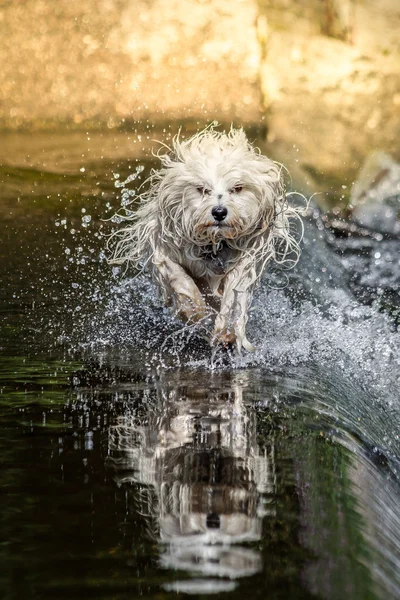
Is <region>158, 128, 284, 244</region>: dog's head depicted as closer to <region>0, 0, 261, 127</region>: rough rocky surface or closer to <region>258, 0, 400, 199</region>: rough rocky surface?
<region>258, 0, 400, 199</region>: rough rocky surface

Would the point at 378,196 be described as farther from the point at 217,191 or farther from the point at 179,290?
the point at 217,191

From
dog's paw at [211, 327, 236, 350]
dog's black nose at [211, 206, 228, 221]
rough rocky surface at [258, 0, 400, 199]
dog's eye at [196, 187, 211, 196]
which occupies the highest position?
rough rocky surface at [258, 0, 400, 199]

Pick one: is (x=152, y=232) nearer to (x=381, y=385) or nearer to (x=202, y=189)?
(x=202, y=189)

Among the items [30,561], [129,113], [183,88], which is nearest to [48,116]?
[129,113]

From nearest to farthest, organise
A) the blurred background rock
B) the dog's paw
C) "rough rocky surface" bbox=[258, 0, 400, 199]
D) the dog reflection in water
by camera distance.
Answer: the dog reflection in water, the dog's paw, "rough rocky surface" bbox=[258, 0, 400, 199], the blurred background rock

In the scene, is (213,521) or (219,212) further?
(219,212)

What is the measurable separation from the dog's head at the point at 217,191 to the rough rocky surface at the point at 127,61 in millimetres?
→ 6164

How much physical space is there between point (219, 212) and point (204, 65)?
7.14 meters

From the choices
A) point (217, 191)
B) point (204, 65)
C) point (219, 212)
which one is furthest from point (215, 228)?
point (204, 65)

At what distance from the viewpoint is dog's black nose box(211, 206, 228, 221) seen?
5.62 meters

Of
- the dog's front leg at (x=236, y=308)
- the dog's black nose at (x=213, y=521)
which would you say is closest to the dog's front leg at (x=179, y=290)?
the dog's front leg at (x=236, y=308)

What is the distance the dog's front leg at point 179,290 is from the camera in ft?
19.5

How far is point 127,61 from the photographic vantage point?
12.2 meters

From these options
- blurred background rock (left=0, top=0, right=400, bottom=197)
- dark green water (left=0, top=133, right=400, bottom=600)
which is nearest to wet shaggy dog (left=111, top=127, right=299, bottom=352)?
dark green water (left=0, top=133, right=400, bottom=600)
